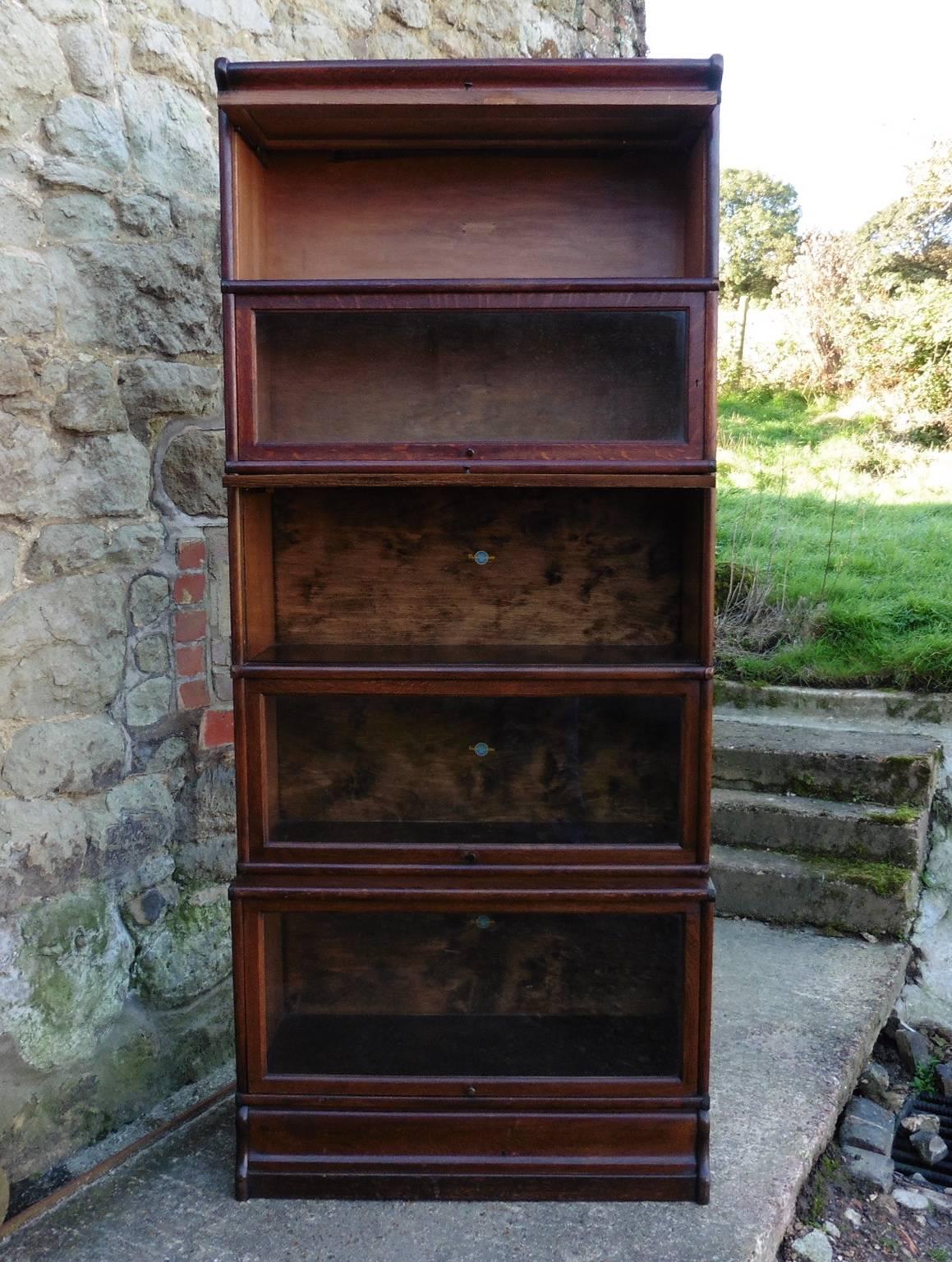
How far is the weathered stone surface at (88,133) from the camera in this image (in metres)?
1.97

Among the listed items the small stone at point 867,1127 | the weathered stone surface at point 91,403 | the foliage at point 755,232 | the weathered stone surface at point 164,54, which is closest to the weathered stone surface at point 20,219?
the weathered stone surface at point 91,403

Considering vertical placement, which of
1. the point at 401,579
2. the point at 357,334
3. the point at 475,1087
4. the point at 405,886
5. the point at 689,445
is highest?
the point at 357,334

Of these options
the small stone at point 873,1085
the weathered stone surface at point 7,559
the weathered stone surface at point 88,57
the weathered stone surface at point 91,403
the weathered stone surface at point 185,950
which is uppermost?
the weathered stone surface at point 88,57

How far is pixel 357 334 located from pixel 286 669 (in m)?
0.65

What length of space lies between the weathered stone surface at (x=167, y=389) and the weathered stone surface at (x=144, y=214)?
279 millimetres

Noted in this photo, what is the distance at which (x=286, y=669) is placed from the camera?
1851 millimetres

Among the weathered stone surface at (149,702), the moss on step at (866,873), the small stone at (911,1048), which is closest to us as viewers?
the weathered stone surface at (149,702)

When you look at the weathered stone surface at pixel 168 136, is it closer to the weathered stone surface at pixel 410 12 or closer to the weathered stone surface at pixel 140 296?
the weathered stone surface at pixel 140 296

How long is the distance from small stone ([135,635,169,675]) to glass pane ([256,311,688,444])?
62 cm

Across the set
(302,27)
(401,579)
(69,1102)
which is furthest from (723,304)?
(69,1102)

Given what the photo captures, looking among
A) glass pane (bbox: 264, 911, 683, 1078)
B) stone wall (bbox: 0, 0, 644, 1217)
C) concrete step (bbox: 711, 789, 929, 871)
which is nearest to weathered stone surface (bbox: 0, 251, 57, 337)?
stone wall (bbox: 0, 0, 644, 1217)

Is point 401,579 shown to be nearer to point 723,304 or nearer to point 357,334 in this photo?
point 357,334

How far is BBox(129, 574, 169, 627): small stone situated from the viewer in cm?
219

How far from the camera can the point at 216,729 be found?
2.41 m
